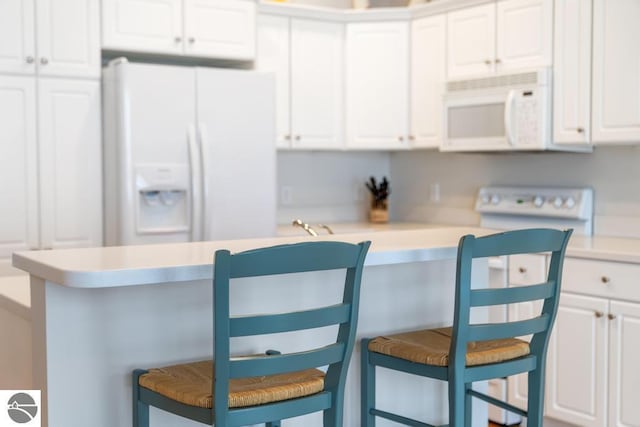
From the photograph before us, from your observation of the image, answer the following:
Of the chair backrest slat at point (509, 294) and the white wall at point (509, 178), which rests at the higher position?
the white wall at point (509, 178)

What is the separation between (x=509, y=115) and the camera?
4039 millimetres

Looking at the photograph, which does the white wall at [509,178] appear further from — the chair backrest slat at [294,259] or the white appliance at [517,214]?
the chair backrest slat at [294,259]

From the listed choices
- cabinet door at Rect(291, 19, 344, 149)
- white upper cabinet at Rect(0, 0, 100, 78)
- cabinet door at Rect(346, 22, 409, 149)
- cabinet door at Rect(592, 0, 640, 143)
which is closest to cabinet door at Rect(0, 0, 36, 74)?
white upper cabinet at Rect(0, 0, 100, 78)

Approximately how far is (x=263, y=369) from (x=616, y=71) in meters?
2.57

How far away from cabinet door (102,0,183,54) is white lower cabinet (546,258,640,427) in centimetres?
225

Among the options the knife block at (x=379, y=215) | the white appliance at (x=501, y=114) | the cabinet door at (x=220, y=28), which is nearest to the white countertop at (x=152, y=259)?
the white appliance at (x=501, y=114)

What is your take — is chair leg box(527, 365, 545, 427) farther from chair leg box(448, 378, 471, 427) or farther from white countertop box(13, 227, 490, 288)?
white countertop box(13, 227, 490, 288)

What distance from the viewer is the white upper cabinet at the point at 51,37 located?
12.2 feet

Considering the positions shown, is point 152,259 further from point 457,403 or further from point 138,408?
point 457,403

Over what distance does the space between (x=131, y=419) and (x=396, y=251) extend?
84 centimetres

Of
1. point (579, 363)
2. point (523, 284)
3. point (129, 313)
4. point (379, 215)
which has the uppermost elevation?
point (379, 215)

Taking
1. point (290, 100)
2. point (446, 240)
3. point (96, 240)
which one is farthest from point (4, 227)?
point (446, 240)

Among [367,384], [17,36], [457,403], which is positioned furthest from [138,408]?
[17,36]

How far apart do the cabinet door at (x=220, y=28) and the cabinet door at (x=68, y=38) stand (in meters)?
0.49
